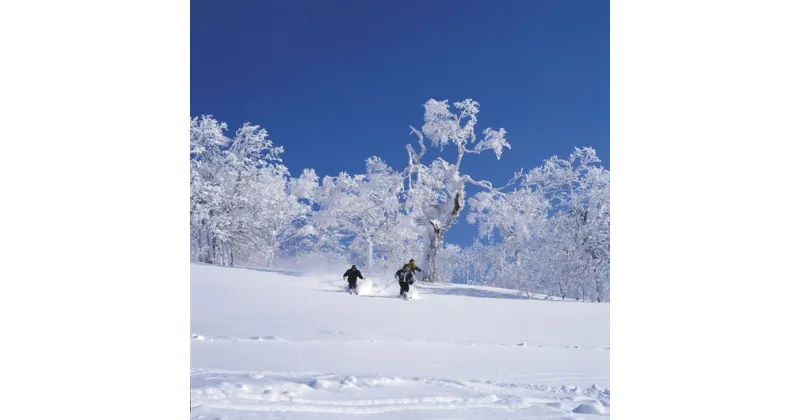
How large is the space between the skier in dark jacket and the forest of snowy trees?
0.31m

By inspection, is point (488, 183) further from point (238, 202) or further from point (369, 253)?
point (238, 202)

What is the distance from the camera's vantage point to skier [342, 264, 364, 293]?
5.04m

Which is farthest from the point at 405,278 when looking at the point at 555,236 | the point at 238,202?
the point at 238,202

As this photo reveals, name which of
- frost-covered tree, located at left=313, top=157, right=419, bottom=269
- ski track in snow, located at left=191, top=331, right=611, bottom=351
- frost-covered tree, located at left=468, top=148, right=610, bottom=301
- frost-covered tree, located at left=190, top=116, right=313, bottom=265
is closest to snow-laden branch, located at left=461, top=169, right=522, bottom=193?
frost-covered tree, located at left=468, top=148, right=610, bottom=301

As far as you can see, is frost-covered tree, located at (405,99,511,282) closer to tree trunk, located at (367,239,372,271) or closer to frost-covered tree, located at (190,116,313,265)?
tree trunk, located at (367,239,372,271)

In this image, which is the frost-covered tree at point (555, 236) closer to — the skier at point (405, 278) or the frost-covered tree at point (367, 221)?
the frost-covered tree at point (367, 221)

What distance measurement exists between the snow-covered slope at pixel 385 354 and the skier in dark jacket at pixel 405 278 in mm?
162

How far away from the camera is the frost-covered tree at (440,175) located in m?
4.54

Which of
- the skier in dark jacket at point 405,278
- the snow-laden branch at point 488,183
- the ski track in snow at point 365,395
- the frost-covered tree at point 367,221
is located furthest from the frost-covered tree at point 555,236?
the ski track in snow at point 365,395

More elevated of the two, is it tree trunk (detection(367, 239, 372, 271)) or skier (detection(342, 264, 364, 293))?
tree trunk (detection(367, 239, 372, 271))

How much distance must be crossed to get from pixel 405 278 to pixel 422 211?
2.75 feet

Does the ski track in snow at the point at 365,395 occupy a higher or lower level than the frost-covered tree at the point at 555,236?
lower
